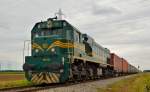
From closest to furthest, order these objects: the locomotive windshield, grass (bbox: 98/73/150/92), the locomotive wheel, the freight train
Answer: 1. grass (bbox: 98/73/150/92)
2. the locomotive wheel
3. the freight train
4. the locomotive windshield

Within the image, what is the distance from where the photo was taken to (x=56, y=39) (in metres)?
20.6

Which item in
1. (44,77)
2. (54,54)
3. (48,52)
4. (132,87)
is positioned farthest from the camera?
(48,52)

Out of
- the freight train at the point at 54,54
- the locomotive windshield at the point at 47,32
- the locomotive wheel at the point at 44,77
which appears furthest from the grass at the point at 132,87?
the locomotive windshield at the point at 47,32

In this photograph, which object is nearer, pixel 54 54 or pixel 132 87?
pixel 132 87

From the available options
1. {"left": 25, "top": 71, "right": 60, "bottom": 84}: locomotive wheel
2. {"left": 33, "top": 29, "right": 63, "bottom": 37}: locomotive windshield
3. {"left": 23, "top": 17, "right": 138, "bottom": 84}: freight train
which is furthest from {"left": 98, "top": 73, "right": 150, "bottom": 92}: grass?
{"left": 33, "top": 29, "right": 63, "bottom": 37}: locomotive windshield

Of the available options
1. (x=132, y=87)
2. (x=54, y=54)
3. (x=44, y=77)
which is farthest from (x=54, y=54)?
(x=132, y=87)

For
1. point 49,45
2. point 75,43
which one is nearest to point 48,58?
point 49,45

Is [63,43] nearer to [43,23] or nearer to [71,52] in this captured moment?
[71,52]

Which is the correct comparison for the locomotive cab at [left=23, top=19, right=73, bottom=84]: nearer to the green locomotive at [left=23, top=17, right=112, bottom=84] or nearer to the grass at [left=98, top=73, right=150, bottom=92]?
the green locomotive at [left=23, top=17, right=112, bottom=84]

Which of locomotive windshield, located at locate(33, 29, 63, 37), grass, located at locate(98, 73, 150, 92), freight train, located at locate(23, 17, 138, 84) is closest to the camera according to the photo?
grass, located at locate(98, 73, 150, 92)

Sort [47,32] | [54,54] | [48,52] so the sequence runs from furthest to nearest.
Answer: [47,32]
[48,52]
[54,54]

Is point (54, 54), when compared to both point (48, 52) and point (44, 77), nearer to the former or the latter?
point (48, 52)

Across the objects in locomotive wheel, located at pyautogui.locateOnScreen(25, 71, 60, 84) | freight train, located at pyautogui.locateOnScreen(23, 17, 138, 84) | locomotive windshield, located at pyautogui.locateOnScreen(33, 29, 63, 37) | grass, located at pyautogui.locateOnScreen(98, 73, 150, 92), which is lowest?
grass, located at pyautogui.locateOnScreen(98, 73, 150, 92)

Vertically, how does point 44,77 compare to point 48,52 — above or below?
below
